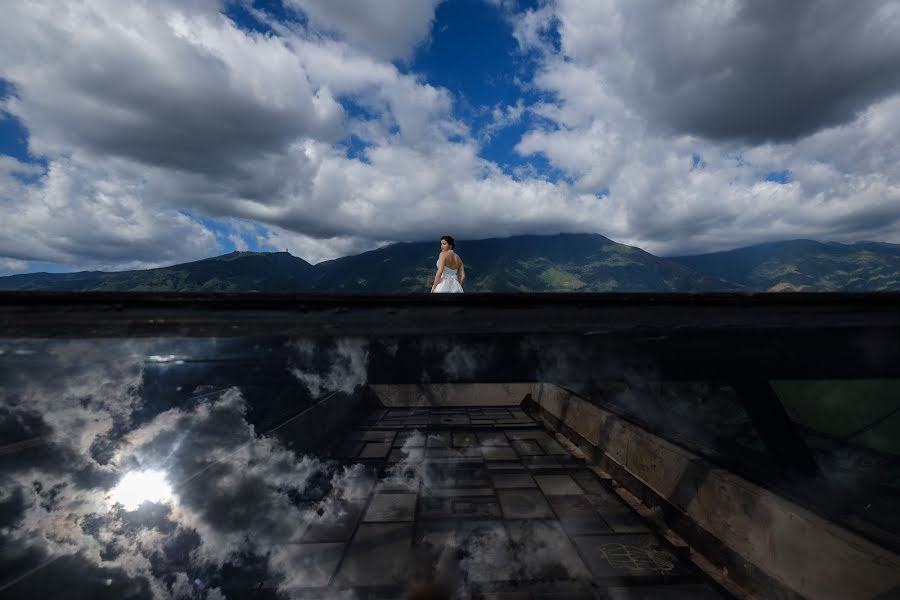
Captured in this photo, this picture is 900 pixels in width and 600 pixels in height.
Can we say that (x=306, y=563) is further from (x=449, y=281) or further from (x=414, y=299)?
(x=449, y=281)

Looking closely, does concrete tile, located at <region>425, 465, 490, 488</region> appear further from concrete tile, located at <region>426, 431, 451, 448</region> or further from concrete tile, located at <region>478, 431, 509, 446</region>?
concrete tile, located at <region>478, 431, 509, 446</region>

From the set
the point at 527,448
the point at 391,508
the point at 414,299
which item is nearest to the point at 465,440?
the point at 527,448

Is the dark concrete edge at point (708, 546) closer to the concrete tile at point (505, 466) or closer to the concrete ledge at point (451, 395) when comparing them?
the concrete tile at point (505, 466)

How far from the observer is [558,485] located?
4.27 metres

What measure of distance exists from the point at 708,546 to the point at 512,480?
2027mm

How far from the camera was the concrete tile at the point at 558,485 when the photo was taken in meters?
4.08

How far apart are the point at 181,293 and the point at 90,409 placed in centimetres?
276

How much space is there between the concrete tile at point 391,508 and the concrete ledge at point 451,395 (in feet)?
17.4

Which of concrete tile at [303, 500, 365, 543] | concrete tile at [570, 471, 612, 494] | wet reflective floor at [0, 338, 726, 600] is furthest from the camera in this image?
concrete tile at [570, 471, 612, 494]

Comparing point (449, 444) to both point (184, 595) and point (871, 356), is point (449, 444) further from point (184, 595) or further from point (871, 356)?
point (871, 356)

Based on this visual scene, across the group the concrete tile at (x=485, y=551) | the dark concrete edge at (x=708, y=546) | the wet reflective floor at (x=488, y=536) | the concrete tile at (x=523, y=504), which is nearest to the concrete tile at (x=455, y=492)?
the wet reflective floor at (x=488, y=536)

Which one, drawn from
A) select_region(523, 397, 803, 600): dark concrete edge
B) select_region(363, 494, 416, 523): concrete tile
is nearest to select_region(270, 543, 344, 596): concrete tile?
select_region(363, 494, 416, 523): concrete tile

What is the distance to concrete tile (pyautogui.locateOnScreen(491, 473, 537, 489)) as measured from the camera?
4.25m

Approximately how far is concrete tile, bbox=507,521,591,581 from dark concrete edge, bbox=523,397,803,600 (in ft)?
2.85
